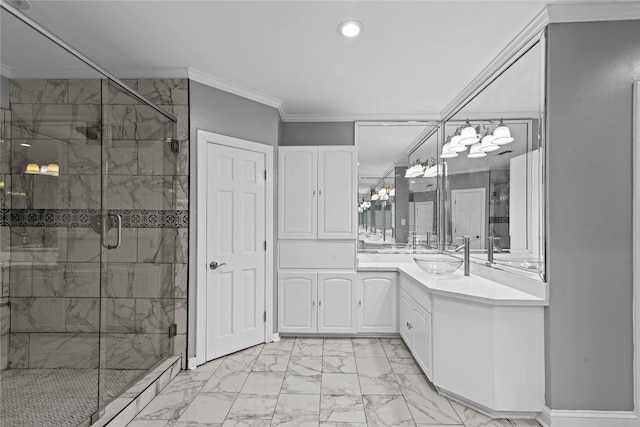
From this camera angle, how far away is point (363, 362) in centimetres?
321

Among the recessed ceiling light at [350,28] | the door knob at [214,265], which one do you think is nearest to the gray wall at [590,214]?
the recessed ceiling light at [350,28]

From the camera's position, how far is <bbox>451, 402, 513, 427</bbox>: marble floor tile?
7.33ft

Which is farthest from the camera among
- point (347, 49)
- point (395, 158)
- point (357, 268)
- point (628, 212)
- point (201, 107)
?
point (395, 158)

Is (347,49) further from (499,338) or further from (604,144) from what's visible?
(499,338)

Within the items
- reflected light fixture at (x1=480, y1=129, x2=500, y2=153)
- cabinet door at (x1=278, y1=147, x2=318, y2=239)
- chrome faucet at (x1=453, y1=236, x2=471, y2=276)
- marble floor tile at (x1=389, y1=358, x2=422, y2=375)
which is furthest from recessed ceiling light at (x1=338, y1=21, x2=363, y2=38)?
marble floor tile at (x1=389, y1=358, x2=422, y2=375)

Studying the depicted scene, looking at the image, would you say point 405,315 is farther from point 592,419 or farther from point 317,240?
point 592,419

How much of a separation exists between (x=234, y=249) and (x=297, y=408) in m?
1.54

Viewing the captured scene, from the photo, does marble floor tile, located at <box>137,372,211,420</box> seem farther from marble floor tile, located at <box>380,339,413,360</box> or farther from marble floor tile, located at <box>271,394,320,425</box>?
marble floor tile, located at <box>380,339,413,360</box>

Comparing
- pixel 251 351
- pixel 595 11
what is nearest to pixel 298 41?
pixel 595 11

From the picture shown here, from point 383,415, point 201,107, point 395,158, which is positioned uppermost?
point 201,107

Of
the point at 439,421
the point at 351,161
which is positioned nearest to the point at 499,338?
the point at 439,421

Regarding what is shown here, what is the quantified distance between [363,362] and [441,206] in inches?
76.2

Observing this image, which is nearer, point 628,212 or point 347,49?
point 628,212

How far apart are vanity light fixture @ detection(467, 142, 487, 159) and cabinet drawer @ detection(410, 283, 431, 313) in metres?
1.30
